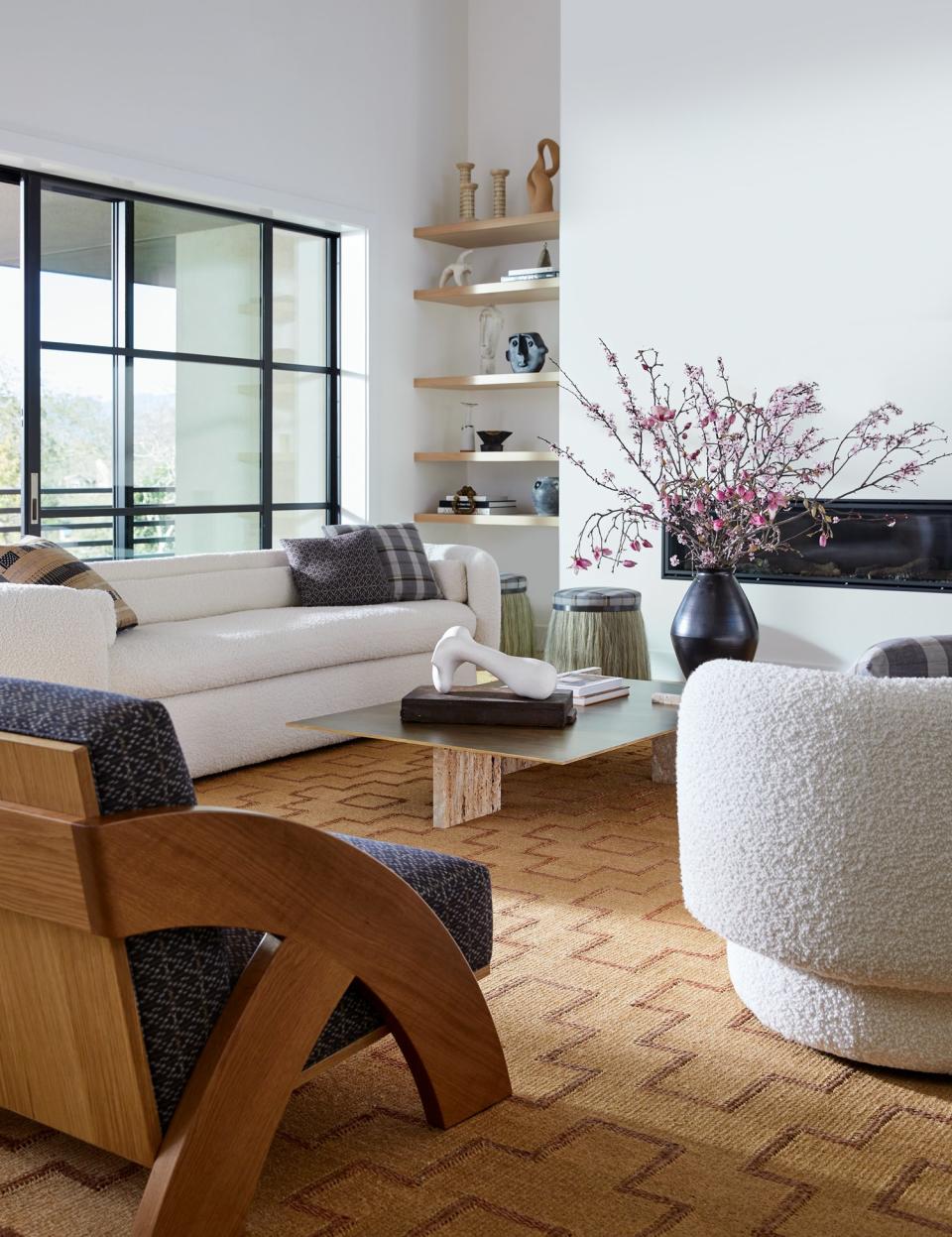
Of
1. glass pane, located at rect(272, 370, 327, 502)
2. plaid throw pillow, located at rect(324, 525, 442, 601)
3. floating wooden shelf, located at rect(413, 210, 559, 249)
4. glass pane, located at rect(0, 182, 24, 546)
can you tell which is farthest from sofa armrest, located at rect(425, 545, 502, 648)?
floating wooden shelf, located at rect(413, 210, 559, 249)

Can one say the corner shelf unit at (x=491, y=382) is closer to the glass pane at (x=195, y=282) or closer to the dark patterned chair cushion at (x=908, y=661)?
the glass pane at (x=195, y=282)

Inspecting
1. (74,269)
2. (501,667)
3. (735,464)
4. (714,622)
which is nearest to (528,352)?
(74,269)

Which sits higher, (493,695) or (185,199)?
(185,199)

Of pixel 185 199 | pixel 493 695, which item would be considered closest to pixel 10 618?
pixel 493 695

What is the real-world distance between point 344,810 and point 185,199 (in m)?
3.47

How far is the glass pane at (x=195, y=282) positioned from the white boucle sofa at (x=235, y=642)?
4.91ft

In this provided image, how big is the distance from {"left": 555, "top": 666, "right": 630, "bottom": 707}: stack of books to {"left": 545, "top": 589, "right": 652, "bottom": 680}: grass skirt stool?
3.19 feet

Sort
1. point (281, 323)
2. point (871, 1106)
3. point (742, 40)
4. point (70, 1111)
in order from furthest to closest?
point (281, 323) → point (742, 40) → point (871, 1106) → point (70, 1111)

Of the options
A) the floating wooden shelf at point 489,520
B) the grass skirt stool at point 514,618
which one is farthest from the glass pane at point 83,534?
the floating wooden shelf at point 489,520

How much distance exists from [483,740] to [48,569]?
4.96 feet

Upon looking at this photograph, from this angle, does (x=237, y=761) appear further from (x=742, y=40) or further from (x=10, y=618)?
(x=742, y=40)

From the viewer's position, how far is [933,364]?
5.20 m

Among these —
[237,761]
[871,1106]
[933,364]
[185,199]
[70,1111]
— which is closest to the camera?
[70,1111]

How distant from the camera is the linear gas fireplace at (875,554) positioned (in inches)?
209
